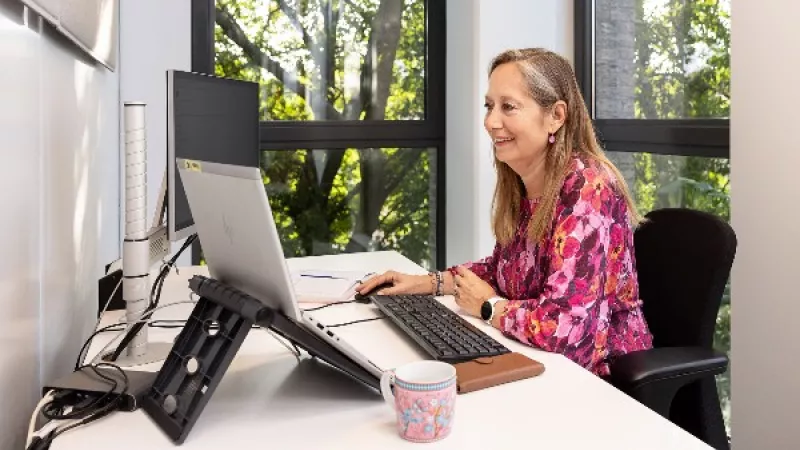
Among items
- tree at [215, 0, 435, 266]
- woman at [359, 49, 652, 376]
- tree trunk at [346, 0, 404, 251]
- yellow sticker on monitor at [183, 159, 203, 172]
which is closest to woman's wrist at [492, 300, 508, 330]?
woman at [359, 49, 652, 376]

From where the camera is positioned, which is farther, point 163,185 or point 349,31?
point 349,31

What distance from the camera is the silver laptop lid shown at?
0.92 meters

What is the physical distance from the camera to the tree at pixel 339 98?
9.90 ft

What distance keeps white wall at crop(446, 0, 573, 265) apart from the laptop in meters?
1.82

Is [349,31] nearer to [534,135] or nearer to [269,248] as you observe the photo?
[534,135]

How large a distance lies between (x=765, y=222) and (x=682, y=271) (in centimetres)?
46

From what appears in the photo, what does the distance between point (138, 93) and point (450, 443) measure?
7.13 ft

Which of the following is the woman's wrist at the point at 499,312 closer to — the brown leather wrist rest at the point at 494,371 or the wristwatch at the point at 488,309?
the wristwatch at the point at 488,309

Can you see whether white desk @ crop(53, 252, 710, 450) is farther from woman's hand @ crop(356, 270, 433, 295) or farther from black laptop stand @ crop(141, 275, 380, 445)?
woman's hand @ crop(356, 270, 433, 295)

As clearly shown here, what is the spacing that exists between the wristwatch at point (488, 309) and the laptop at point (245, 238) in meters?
0.45

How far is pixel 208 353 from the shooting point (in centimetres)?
99

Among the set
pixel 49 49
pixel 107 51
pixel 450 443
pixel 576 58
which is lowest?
pixel 450 443

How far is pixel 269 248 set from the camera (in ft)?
3.05

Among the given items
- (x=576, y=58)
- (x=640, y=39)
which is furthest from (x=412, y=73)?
(x=640, y=39)
